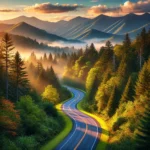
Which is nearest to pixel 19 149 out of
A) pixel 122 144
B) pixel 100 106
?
pixel 122 144

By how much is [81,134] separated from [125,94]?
1491 cm

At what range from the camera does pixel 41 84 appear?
111500 millimetres

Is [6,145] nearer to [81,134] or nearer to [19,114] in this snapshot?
[19,114]

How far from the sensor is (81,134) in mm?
62906

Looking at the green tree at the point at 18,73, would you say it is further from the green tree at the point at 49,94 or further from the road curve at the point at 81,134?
the green tree at the point at 49,94

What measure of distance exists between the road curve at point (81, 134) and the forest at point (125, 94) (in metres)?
3.49

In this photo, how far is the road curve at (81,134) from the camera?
54.7 m

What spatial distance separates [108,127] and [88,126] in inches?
178

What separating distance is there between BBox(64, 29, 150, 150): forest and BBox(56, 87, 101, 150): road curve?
3.49 metres

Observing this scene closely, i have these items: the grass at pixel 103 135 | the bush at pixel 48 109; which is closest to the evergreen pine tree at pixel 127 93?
the grass at pixel 103 135

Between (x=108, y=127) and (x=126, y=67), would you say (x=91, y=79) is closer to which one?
(x=126, y=67)

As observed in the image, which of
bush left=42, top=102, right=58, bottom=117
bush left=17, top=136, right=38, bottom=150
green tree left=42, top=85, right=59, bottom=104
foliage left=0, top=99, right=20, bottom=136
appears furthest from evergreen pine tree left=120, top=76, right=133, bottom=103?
green tree left=42, top=85, right=59, bottom=104

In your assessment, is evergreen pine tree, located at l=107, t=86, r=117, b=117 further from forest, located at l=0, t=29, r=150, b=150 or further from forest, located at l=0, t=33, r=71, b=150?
forest, located at l=0, t=33, r=71, b=150

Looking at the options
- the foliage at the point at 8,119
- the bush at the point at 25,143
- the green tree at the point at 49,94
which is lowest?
the green tree at the point at 49,94
